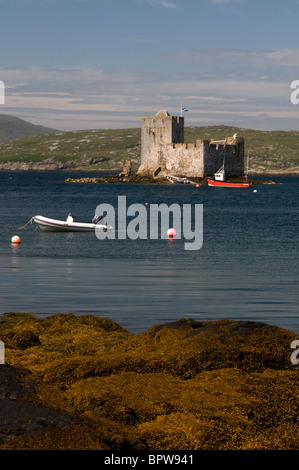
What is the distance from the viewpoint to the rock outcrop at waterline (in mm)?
7527

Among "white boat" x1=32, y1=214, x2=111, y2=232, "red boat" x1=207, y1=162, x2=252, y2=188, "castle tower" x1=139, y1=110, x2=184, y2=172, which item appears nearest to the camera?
"white boat" x1=32, y1=214, x2=111, y2=232

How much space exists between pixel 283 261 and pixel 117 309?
1294 cm

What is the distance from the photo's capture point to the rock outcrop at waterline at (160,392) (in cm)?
753

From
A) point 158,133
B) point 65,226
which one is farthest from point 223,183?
point 65,226

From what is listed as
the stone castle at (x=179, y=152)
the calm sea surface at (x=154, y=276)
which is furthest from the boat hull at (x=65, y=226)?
the stone castle at (x=179, y=152)

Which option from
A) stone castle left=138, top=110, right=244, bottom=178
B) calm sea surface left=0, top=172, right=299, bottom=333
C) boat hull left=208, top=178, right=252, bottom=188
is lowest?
calm sea surface left=0, top=172, right=299, bottom=333

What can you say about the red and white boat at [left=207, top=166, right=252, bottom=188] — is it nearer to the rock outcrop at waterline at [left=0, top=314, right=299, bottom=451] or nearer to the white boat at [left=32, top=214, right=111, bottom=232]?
the white boat at [left=32, top=214, right=111, bottom=232]

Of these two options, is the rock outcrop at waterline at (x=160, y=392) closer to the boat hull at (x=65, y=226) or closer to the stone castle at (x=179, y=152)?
the boat hull at (x=65, y=226)

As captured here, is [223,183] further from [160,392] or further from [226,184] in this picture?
[160,392]

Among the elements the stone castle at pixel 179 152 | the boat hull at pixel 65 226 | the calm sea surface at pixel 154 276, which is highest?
the stone castle at pixel 179 152

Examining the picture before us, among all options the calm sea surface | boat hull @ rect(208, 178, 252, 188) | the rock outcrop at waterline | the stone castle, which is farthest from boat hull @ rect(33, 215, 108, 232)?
the stone castle

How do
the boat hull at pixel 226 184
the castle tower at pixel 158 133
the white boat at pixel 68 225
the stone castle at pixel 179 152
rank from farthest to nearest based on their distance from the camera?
the castle tower at pixel 158 133 < the stone castle at pixel 179 152 < the boat hull at pixel 226 184 < the white boat at pixel 68 225

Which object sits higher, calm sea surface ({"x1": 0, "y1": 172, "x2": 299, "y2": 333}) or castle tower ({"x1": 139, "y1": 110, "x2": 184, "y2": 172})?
castle tower ({"x1": 139, "y1": 110, "x2": 184, "y2": 172})

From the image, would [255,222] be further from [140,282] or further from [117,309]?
[117,309]
